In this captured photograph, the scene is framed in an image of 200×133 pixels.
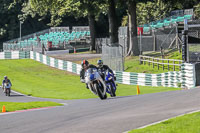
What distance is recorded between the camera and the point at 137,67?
38.8m

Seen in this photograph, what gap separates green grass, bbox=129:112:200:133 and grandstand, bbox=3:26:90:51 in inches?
1978

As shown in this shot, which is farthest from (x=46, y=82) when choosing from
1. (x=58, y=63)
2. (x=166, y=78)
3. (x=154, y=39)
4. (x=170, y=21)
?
(x=170, y=21)

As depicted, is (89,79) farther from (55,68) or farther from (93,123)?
(55,68)

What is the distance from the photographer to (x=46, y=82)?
38625 mm

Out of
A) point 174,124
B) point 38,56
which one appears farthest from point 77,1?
point 174,124

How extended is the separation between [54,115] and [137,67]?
25.1m

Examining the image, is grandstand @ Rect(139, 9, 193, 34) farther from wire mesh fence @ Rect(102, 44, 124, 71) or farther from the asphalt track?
the asphalt track

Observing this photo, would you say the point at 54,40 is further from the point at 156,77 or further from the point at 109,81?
the point at 109,81

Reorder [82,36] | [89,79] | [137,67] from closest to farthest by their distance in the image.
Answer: [89,79] < [137,67] < [82,36]

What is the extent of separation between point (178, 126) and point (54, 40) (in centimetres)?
5585

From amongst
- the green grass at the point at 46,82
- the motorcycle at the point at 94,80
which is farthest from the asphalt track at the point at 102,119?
the green grass at the point at 46,82

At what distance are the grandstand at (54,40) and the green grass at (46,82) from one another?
7.06 m

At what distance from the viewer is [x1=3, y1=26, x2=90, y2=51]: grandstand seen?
6234 cm

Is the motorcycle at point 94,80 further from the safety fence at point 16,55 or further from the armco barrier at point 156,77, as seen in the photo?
the safety fence at point 16,55
